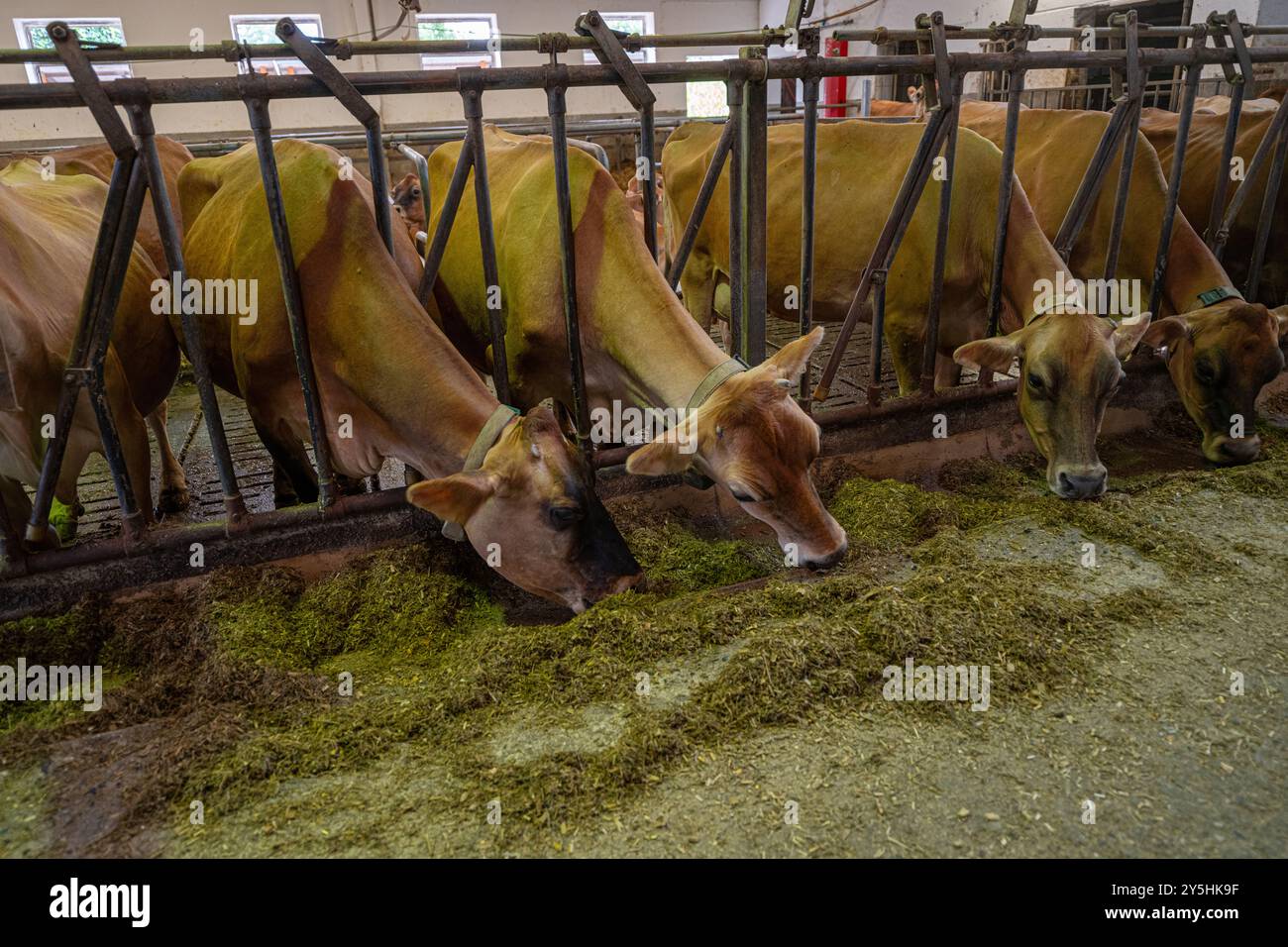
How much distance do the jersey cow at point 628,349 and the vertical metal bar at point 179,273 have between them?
1215 mm

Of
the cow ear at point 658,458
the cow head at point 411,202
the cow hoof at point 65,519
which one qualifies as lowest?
the cow hoof at point 65,519

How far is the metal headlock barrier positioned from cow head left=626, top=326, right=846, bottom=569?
2.72 feet

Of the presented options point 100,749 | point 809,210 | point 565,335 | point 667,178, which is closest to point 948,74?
point 809,210

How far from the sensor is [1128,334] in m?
4.49

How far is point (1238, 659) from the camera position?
3.07 meters

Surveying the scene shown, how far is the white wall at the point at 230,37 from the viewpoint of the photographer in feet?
58.9

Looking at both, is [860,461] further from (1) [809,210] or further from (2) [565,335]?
(2) [565,335]

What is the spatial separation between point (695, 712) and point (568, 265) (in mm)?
2054

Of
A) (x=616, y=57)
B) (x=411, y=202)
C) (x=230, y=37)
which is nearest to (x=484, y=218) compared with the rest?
(x=616, y=57)

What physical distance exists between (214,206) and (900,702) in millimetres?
4276

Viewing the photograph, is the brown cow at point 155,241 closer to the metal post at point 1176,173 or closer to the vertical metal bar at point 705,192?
the vertical metal bar at point 705,192

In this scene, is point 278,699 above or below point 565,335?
below

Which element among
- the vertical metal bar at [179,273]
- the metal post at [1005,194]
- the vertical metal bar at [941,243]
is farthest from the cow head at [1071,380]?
the vertical metal bar at [179,273]

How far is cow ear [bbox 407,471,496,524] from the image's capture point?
3.07 metres
